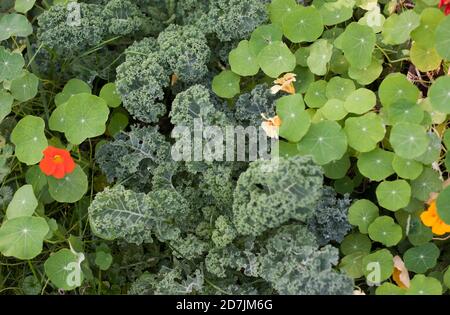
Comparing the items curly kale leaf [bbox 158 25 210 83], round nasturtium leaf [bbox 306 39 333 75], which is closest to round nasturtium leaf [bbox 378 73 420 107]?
round nasturtium leaf [bbox 306 39 333 75]

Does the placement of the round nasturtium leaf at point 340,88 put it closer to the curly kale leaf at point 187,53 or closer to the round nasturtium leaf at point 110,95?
the curly kale leaf at point 187,53

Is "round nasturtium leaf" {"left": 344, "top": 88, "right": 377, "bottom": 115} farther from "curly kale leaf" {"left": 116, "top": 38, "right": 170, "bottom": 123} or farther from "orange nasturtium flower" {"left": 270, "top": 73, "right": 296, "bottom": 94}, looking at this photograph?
"curly kale leaf" {"left": 116, "top": 38, "right": 170, "bottom": 123}

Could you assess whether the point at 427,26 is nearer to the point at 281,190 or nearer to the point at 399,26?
the point at 399,26

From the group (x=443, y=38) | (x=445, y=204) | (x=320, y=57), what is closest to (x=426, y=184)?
(x=445, y=204)

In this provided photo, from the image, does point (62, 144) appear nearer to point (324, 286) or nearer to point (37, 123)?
point (37, 123)

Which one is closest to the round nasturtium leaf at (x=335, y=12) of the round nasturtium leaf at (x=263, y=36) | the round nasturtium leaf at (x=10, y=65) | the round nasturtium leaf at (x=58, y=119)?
the round nasturtium leaf at (x=263, y=36)

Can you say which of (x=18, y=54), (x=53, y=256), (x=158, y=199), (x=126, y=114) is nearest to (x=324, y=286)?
(x=158, y=199)
